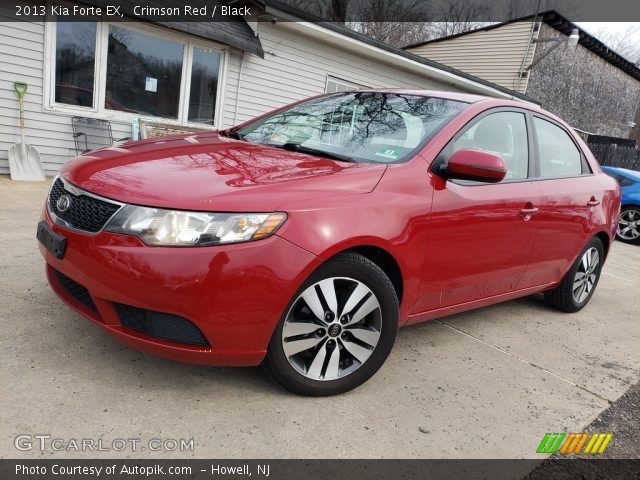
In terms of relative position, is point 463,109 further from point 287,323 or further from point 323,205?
point 287,323

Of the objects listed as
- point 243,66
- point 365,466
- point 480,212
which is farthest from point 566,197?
point 243,66

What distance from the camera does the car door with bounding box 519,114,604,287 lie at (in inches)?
135

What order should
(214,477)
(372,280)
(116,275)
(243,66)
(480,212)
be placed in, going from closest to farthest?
(214,477)
(116,275)
(372,280)
(480,212)
(243,66)

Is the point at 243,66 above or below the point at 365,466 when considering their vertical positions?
above

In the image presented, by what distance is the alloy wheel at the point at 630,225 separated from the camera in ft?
31.6

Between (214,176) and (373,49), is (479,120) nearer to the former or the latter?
(214,176)

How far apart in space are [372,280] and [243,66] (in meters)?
7.56

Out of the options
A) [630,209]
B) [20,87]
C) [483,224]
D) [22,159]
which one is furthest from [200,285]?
[630,209]

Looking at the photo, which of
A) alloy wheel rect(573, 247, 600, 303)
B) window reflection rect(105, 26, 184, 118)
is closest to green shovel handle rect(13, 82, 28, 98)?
window reflection rect(105, 26, 184, 118)

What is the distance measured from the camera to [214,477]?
1.86 metres

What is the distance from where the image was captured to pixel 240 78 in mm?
8984

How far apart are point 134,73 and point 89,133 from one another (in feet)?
3.91

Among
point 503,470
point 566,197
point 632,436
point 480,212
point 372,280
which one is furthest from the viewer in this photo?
point 566,197

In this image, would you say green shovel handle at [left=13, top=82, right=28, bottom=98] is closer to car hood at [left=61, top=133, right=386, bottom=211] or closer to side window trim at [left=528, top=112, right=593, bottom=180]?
car hood at [left=61, top=133, right=386, bottom=211]
